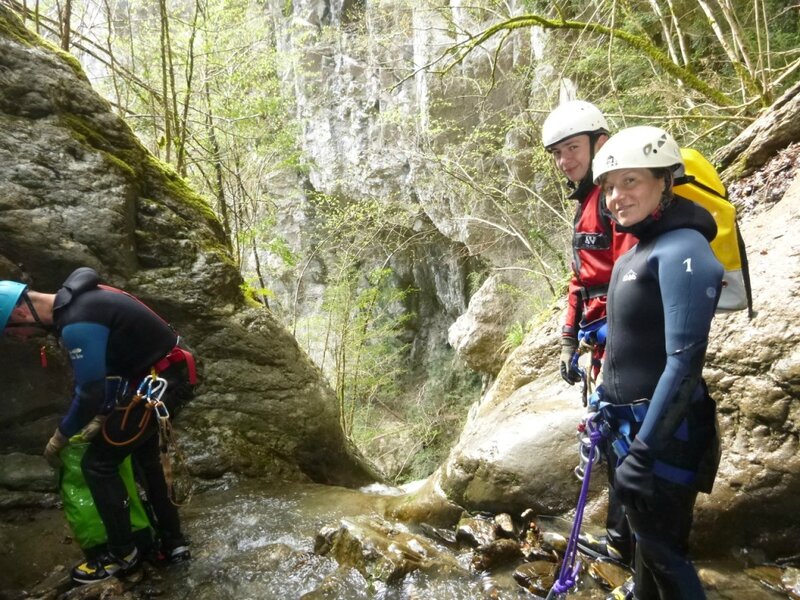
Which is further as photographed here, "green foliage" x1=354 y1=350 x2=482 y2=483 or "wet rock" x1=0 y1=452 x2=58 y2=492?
"green foliage" x1=354 y1=350 x2=482 y2=483

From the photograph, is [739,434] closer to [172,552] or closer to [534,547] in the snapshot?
[534,547]

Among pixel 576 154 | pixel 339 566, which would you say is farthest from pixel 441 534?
pixel 576 154

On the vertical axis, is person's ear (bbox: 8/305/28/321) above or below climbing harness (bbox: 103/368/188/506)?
above

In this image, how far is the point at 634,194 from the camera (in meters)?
1.97

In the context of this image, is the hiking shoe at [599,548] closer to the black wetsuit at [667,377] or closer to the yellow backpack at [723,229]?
the black wetsuit at [667,377]

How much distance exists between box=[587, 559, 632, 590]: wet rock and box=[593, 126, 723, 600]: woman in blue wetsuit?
29.6 inches

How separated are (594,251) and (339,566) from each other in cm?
265

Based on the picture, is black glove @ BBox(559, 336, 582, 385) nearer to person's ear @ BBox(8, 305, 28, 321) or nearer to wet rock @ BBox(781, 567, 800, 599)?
wet rock @ BBox(781, 567, 800, 599)

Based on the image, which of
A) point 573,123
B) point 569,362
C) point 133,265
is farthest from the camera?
point 133,265

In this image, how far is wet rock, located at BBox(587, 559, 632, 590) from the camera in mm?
2705

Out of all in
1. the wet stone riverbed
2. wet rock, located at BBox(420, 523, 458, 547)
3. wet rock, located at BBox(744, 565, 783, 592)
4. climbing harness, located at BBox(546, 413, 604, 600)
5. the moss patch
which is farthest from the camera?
the moss patch

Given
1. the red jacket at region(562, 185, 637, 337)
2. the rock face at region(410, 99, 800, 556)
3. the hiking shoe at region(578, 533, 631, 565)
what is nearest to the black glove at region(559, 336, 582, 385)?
the red jacket at region(562, 185, 637, 337)

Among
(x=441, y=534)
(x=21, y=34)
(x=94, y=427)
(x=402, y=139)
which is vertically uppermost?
(x=402, y=139)

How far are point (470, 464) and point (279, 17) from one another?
2267 centimetres
